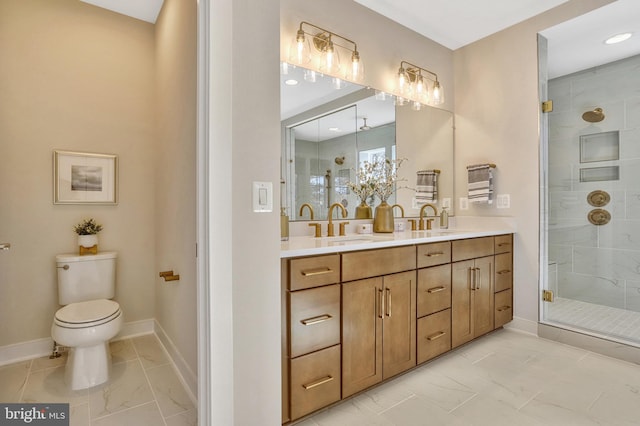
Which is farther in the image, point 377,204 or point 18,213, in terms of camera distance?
point 377,204

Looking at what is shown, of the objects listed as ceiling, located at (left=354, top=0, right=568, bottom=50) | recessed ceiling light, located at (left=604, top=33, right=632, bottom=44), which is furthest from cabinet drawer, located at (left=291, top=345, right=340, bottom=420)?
recessed ceiling light, located at (left=604, top=33, right=632, bottom=44)

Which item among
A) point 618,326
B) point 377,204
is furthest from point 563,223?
point 377,204

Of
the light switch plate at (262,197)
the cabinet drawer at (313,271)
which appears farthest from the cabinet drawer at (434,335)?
the light switch plate at (262,197)

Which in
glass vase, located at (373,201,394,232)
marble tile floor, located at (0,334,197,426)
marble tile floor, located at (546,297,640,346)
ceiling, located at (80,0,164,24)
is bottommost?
marble tile floor, located at (0,334,197,426)

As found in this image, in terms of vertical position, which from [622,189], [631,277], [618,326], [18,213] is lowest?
[618,326]

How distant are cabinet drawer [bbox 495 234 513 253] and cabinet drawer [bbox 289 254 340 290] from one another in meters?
1.74

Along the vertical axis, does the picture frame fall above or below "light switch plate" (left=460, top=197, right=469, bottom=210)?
above

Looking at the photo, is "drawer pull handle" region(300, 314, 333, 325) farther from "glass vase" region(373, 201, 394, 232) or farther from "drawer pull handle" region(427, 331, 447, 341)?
"glass vase" region(373, 201, 394, 232)

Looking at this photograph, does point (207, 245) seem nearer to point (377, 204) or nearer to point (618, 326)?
point (377, 204)

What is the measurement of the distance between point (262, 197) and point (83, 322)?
1.47 m

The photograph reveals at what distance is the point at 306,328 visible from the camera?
1502 mm

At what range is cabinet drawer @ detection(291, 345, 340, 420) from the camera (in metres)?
1.47

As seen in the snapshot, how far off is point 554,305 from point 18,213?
168 inches

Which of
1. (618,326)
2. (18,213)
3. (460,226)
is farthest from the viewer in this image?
(460,226)
